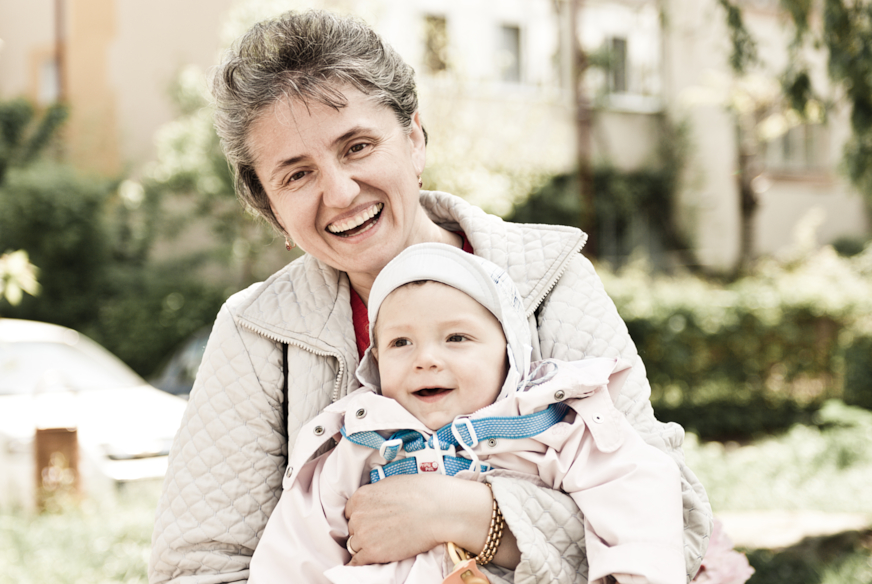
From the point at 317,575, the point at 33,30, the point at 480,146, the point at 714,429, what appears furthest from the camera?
the point at 33,30

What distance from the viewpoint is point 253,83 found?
1932 millimetres

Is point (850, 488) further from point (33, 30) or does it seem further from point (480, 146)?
point (33, 30)

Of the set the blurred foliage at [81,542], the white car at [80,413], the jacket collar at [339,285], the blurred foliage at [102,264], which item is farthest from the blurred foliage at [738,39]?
the blurred foliage at [102,264]

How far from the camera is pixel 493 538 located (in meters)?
1.76

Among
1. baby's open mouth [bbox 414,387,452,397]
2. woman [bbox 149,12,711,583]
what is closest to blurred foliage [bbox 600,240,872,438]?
woman [bbox 149,12,711,583]

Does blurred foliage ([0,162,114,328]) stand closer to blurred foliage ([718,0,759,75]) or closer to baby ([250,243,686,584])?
blurred foliage ([718,0,759,75])

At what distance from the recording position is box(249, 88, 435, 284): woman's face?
193 centimetres

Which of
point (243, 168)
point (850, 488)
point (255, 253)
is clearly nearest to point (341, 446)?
point (243, 168)

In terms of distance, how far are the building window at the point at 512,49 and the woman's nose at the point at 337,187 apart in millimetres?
12898

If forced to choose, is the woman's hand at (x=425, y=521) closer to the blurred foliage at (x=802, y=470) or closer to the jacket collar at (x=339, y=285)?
the jacket collar at (x=339, y=285)

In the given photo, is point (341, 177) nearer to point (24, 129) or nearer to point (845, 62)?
point (845, 62)

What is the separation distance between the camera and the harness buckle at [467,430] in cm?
184

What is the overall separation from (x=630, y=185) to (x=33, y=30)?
11763 mm

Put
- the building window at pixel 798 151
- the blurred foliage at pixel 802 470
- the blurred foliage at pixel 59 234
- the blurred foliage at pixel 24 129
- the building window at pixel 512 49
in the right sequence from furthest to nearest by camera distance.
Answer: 1. the building window at pixel 798 151
2. the building window at pixel 512 49
3. the blurred foliage at pixel 24 129
4. the blurred foliage at pixel 59 234
5. the blurred foliage at pixel 802 470
